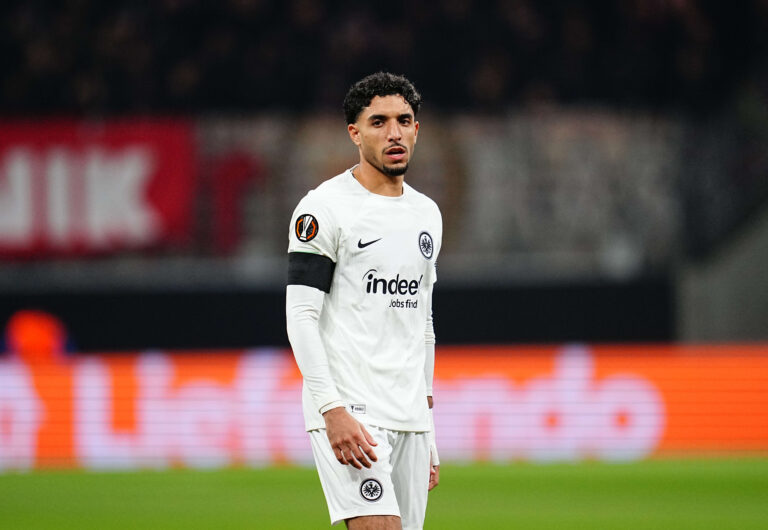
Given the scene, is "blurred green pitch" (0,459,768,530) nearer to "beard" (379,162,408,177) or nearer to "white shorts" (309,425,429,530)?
"white shorts" (309,425,429,530)

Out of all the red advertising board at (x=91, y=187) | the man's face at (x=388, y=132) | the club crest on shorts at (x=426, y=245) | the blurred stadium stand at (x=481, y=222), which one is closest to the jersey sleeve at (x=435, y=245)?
the club crest on shorts at (x=426, y=245)

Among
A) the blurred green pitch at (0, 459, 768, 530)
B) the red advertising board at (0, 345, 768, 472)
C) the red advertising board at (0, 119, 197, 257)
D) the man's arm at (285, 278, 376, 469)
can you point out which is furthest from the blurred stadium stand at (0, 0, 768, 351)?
the man's arm at (285, 278, 376, 469)

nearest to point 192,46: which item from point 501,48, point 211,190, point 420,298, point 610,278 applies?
point 211,190

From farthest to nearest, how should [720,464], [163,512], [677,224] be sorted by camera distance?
[677,224] → [720,464] → [163,512]

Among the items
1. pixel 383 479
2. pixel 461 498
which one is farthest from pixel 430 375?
pixel 461 498

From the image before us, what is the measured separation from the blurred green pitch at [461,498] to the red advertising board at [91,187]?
2724 millimetres

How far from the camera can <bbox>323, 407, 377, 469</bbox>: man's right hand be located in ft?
12.6

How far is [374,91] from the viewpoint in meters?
4.11

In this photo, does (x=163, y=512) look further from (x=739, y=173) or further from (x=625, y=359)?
(x=739, y=173)

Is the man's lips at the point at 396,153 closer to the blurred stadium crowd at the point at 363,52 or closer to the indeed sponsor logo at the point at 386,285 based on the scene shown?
the indeed sponsor logo at the point at 386,285

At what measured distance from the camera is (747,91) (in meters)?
13.9

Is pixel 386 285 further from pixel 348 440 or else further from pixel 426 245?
pixel 348 440

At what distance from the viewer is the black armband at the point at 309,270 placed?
4.00 meters

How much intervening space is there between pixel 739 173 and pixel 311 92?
4.88 meters
